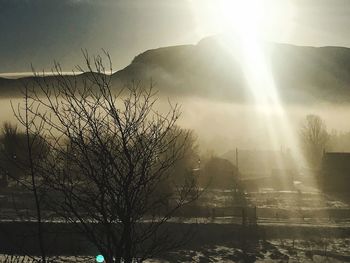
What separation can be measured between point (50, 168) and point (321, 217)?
36.8 m

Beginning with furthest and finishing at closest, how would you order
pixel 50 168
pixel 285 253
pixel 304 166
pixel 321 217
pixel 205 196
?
1. pixel 304 166
2. pixel 205 196
3. pixel 321 217
4. pixel 285 253
5. pixel 50 168

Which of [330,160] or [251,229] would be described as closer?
[251,229]

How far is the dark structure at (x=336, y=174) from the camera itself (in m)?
62.3

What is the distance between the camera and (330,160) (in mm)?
65188

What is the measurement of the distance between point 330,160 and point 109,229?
61.8 metres

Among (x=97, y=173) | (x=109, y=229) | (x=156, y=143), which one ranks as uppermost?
(x=156, y=143)

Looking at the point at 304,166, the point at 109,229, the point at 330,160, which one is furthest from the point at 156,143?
the point at 304,166

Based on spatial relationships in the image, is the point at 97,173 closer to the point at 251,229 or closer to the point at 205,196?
the point at 251,229

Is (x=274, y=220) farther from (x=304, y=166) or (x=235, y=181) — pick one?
(x=304, y=166)

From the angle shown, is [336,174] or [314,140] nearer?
[336,174]

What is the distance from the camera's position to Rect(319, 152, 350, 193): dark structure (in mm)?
62344

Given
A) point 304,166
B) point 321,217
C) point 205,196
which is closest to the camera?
point 321,217

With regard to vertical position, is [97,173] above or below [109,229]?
above

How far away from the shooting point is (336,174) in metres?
63.6
